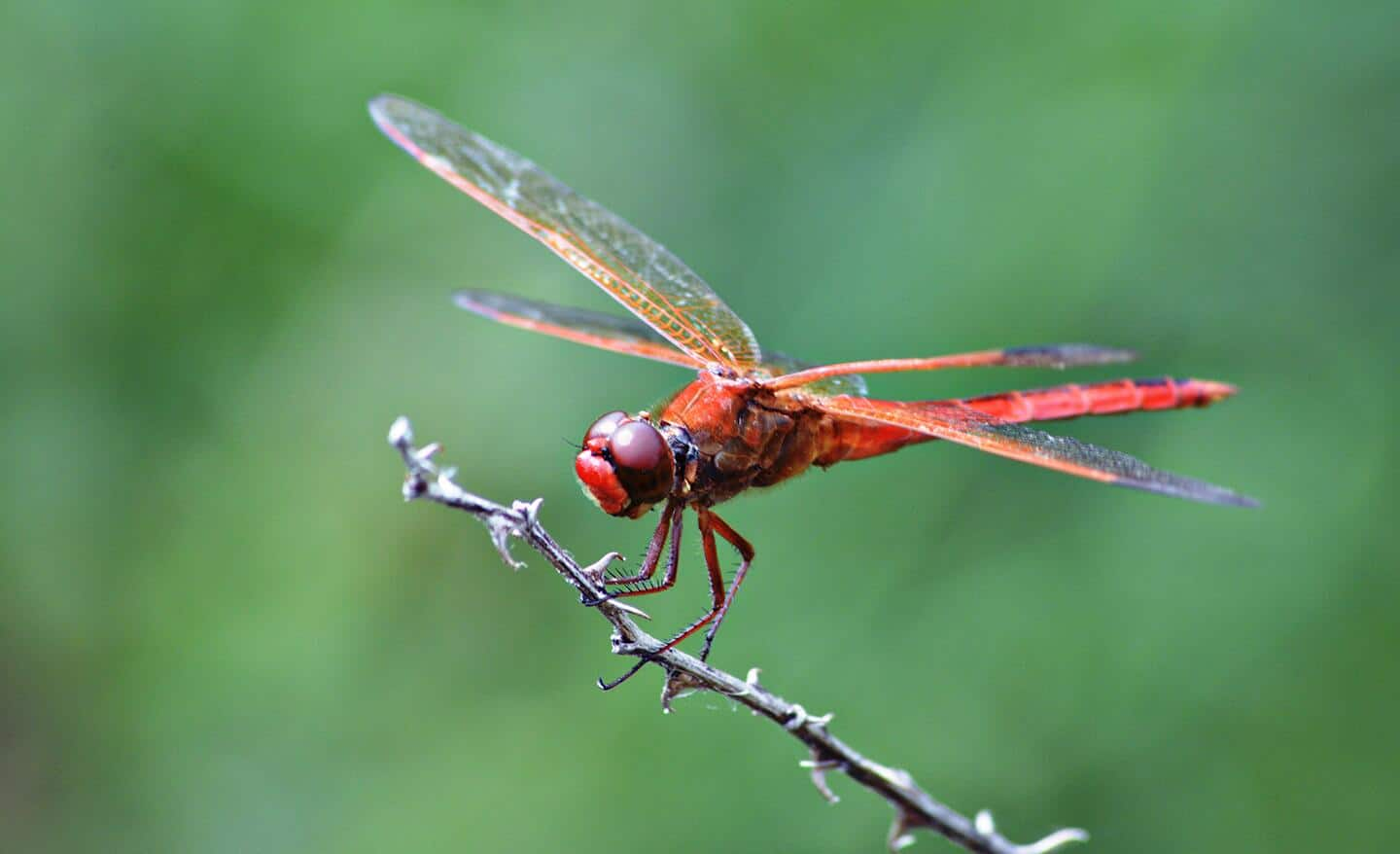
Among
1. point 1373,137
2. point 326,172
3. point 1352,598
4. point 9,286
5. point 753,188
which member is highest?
point 1373,137

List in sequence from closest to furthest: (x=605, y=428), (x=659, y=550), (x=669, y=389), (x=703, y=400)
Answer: (x=605, y=428), (x=659, y=550), (x=703, y=400), (x=669, y=389)

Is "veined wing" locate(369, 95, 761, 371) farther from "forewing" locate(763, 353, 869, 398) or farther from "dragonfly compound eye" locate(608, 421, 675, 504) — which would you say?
Answer: "dragonfly compound eye" locate(608, 421, 675, 504)

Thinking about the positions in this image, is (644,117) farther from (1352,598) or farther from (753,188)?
(1352,598)

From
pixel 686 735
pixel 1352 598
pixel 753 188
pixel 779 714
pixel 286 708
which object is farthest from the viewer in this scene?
pixel 753 188

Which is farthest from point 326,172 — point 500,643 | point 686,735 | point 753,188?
point 686,735

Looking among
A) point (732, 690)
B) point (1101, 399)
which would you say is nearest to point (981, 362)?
point (732, 690)

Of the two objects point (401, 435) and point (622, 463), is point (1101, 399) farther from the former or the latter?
point (401, 435)

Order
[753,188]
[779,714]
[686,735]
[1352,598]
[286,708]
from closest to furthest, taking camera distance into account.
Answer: [779,714]
[1352,598]
[686,735]
[286,708]
[753,188]
